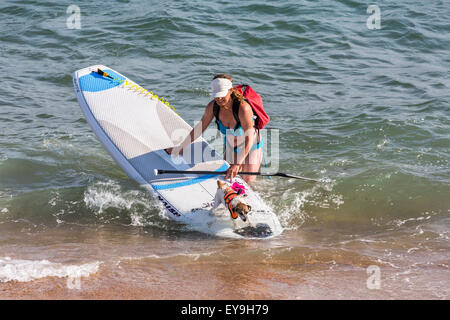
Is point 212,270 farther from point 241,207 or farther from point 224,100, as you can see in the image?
point 224,100

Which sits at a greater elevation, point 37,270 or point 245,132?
point 245,132

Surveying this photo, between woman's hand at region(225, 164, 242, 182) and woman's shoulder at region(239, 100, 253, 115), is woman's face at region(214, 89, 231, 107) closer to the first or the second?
woman's shoulder at region(239, 100, 253, 115)

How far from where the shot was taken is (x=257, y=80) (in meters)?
10.0

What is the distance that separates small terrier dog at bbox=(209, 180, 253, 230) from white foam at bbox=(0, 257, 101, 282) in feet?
4.40

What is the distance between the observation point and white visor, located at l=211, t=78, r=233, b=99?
5055 mm

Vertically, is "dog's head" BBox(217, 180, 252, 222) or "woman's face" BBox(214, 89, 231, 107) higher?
"woman's face" BBox(214, 89, 231, 107)

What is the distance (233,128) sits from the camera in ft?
18.6

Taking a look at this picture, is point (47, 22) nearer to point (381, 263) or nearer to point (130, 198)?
point (130, 198)

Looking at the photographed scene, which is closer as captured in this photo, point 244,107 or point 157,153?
point 244,107

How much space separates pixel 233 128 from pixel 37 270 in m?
2.46

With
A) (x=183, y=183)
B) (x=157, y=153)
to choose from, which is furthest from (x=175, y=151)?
(x=183, y=183)

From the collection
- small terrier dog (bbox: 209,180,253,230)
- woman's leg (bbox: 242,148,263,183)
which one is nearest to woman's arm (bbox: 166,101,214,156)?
woman's leg (bbox: 242,148,263,183)

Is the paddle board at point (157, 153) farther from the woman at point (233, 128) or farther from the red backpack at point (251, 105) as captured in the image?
the red backpack at point (251, 105)
